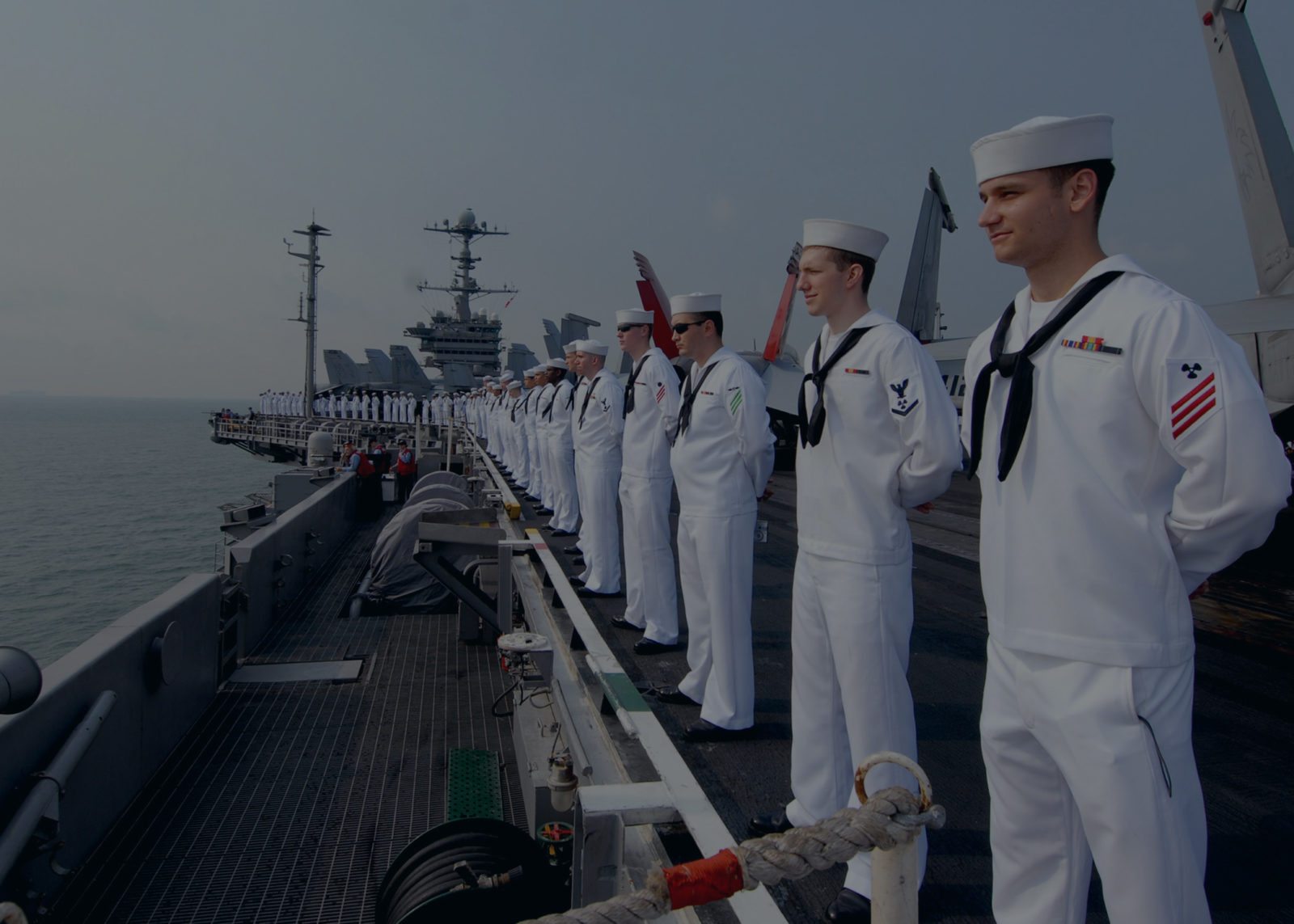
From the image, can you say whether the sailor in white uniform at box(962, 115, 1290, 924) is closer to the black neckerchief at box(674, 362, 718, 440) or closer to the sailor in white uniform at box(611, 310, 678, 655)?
the black neckerchief at box(674, 362, 718, 440)

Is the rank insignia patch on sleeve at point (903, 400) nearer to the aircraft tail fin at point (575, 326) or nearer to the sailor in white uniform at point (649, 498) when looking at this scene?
the sailor in white uniform at point (649, 498)

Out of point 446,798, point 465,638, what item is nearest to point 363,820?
point 446,798

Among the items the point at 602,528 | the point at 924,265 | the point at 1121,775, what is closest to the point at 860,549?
the point at 1121,775

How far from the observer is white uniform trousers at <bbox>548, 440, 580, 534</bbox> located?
9188mm

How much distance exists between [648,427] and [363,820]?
254cm

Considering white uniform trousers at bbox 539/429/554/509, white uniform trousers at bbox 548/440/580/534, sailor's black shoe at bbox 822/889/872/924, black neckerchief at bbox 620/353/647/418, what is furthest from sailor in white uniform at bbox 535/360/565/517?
sailor's black shoe at bbox 822/889/872/924

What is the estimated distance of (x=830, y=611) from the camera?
243cm

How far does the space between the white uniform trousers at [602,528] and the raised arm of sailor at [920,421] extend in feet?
12.1

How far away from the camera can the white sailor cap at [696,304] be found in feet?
12.6

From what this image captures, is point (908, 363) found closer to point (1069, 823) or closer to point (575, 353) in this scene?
point (1069, 823)

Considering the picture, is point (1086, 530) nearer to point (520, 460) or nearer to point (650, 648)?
point (650, 648)

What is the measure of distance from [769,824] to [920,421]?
1.34 meters

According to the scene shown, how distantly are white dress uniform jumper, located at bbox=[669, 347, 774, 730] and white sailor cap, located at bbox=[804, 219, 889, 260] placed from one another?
2.82 ft

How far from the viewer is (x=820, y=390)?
2594 mm
